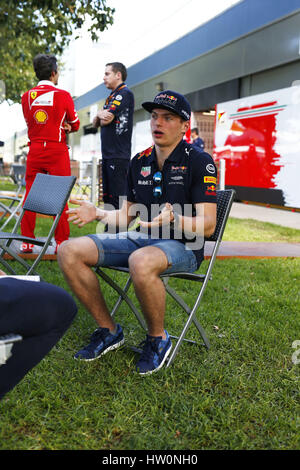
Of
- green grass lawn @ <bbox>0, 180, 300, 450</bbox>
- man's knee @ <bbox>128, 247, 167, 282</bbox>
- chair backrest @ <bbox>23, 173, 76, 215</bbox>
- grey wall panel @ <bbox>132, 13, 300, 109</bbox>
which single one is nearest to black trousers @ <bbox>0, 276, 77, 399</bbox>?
green grass lawn @ <bbox>0, 180, 300, 450</bbox>

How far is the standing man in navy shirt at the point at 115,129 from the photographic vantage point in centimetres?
586

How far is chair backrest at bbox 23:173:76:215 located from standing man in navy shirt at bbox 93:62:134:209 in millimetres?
2107

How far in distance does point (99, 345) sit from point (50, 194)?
54.7 inches

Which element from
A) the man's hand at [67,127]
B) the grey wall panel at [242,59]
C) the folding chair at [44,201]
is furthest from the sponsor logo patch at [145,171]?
the grey wall panel at [242,59]

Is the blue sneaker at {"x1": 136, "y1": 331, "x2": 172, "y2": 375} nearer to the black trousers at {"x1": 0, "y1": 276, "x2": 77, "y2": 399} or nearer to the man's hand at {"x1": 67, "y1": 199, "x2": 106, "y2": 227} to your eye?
the man's hand at {"x1": 67, "y1": 199, "x2": 106, "y2": 227}

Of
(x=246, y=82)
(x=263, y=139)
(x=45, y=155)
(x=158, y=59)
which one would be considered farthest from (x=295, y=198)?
(x=158, y=59)

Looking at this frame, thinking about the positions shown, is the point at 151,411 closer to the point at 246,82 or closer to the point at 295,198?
the point at 295,198

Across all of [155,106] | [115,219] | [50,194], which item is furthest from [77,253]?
[50,194]

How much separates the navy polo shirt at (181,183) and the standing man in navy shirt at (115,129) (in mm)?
2957

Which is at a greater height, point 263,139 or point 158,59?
point 158,59

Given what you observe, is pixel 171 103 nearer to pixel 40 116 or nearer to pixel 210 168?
pixel 210 168

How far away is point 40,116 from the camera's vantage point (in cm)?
532

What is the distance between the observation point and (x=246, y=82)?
15.2m

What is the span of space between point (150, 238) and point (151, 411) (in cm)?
106
